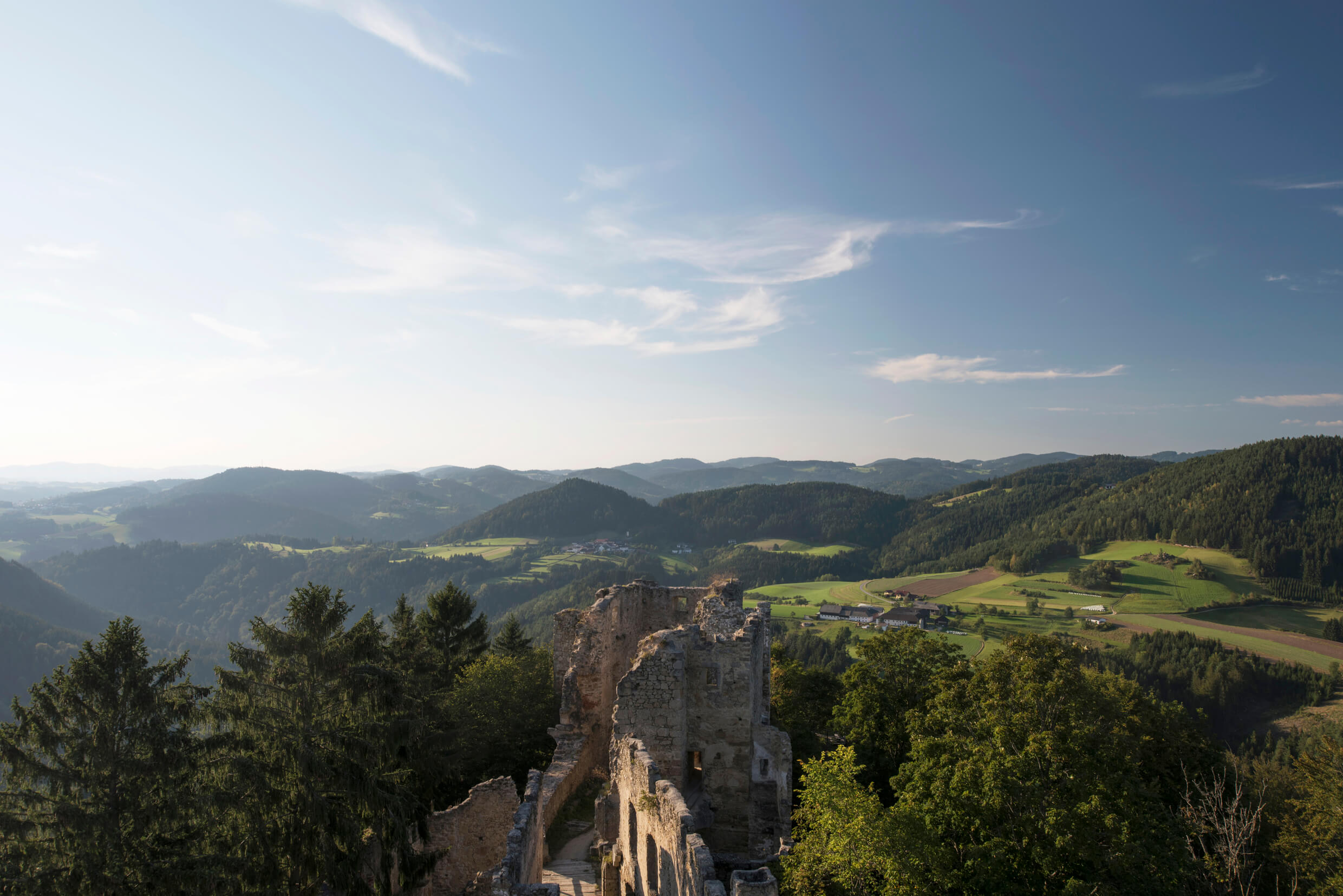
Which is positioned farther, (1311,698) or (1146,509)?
(1146,509)

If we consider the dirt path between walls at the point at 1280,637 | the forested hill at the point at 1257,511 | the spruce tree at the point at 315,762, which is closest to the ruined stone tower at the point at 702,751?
the spruce tree at the point at 315,762

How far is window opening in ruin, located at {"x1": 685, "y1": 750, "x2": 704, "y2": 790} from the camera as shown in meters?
16.6

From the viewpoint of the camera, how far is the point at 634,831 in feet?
43.1

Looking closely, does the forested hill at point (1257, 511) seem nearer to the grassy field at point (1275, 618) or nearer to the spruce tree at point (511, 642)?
the grassy field at point (1275, 618)

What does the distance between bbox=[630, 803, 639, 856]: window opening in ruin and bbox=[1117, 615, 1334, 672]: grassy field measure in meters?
128

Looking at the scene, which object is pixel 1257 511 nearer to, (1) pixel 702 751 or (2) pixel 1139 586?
(2) pixel 1139 586

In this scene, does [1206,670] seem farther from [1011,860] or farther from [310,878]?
[310,878]

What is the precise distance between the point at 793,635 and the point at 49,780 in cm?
10459

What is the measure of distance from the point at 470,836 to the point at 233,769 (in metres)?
6.29

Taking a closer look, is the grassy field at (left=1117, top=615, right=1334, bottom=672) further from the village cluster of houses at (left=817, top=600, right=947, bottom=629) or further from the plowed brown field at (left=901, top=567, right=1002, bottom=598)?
the plowed brown field at (left=901, top=567, right=1002, bottom=598)

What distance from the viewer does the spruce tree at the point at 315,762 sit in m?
15.3

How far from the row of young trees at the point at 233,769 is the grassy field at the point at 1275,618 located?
489 feet

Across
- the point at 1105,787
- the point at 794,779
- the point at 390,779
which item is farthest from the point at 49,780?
the point at 1105,787

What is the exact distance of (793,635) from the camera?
357 feet
